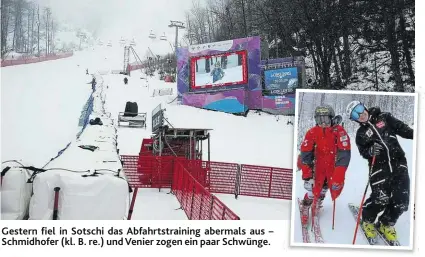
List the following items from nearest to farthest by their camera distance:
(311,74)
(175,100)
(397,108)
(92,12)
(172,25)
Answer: (397,108) < (92,12) < (172,25) < (311,74) < (175,100)

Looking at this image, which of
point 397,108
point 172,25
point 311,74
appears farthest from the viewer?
point 311,74

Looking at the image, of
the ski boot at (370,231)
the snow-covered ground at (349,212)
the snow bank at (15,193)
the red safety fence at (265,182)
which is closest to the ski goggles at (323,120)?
the snow-covered ground at (349,212)

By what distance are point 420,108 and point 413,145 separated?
1.24 ft

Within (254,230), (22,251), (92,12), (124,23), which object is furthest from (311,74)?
(22,251)

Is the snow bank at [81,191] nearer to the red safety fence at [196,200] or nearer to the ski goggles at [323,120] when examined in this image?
the red safety fence at [196,200]

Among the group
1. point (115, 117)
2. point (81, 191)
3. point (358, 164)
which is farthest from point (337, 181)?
point (115, 117)

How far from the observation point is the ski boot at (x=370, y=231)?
3.83 metres

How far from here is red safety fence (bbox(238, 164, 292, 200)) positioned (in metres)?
6.58

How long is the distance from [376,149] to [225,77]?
672 centimetres

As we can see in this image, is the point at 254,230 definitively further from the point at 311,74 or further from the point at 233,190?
the point at 311,74

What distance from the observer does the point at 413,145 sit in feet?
12.5

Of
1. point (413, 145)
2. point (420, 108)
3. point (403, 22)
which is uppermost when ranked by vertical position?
point (403, 22)

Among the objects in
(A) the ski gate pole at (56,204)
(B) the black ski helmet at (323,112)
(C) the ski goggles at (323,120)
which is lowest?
(A) the ski gate pole at (56,204)

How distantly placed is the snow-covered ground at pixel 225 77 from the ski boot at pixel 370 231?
21.7ft
